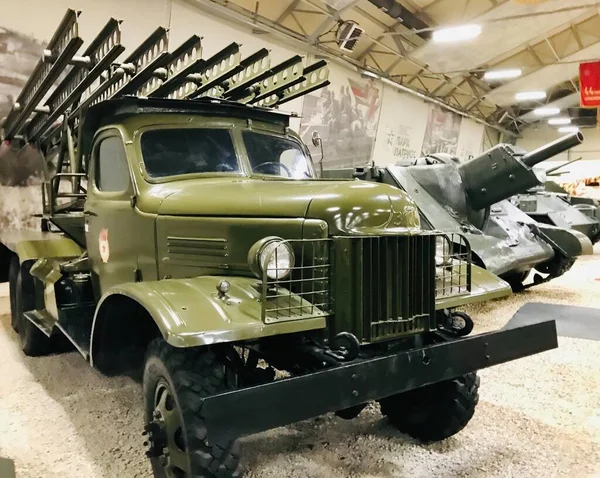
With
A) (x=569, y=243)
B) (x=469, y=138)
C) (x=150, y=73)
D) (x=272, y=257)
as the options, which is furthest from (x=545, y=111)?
(x=272, y=257)

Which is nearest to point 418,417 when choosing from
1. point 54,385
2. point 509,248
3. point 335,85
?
point 54,385

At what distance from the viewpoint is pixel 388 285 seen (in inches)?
103

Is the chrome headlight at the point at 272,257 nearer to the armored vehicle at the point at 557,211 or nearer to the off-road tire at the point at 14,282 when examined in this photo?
the off-road tire at the point at 14,282

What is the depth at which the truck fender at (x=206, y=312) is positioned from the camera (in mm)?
2223

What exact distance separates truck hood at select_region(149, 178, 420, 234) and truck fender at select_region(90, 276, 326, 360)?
14.7 inches

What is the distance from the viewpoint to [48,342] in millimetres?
4945

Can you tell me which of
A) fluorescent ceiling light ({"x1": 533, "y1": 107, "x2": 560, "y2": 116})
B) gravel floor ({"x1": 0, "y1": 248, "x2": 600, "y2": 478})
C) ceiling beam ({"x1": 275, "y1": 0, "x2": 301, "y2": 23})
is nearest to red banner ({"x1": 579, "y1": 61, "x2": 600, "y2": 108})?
fluorescent ceiling light ({"x1": 533, "y1": 107, "x2": 560, "y2": 116})

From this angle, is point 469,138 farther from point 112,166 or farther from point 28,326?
point 112,166

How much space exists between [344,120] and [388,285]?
9.14 metres

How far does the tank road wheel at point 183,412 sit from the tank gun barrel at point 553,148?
5.69m

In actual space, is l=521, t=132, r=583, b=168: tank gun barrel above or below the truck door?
above

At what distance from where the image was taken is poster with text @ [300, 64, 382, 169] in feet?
34.3

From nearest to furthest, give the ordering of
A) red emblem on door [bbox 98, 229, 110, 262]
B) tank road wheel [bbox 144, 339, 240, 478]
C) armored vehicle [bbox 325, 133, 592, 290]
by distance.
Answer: tank road wheel [bbox 144, 339, 240, 478] → red emblem on door [bbox 98, 229, 110, 262] → armored vehicle [bbox 325, 133, 592, 290]

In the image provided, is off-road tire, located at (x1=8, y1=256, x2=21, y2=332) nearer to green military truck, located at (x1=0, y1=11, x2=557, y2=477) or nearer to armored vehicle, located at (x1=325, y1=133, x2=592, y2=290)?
green military truck, located at (x1=0, y1=11, x2=557, y2=477)
